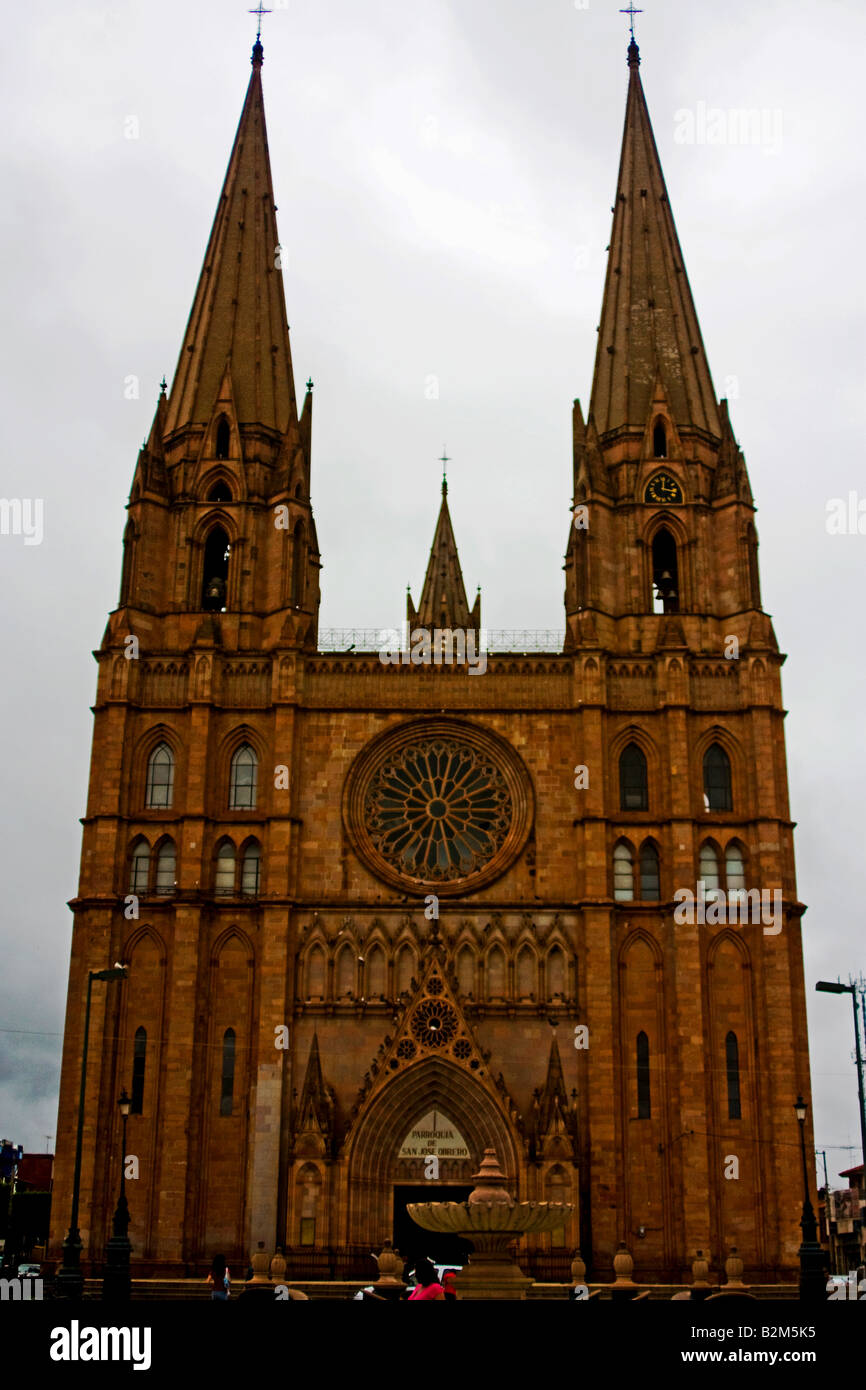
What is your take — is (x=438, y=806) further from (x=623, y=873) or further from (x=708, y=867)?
(x=708, y=867)

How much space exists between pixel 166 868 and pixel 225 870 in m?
1.77

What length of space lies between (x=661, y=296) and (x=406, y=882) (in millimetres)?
23313

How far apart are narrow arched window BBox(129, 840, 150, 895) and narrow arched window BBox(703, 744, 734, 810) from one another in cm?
1702

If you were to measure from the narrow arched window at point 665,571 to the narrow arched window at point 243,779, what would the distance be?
14151mm

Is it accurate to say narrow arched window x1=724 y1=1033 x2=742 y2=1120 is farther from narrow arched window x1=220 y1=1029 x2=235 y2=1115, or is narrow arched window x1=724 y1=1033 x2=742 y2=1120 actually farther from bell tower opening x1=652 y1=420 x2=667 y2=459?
bell tower opening x1=652 y1=420 x2=667 y2=459

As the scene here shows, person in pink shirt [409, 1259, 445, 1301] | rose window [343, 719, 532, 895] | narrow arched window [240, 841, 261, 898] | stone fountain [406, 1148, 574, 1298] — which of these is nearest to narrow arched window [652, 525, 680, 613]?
rose window [343, 719, 532, 895]

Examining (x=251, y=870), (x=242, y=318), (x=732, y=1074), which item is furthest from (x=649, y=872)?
(x=242, y=318)

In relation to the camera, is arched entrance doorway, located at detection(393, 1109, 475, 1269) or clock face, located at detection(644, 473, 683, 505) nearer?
arched entrance doorway, located at detection(393, 1109, 475, 1269)

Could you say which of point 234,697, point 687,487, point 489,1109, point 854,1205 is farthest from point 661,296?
point 854,1205

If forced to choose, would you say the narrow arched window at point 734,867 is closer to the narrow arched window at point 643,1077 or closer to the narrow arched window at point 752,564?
the narrow arched window at point 643,1077

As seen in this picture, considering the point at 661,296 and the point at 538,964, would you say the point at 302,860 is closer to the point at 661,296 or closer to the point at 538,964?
the point at 538,964

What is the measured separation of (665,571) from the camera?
166ft

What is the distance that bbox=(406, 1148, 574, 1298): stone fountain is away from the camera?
26000 millimetres

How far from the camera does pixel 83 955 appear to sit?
4444cm
